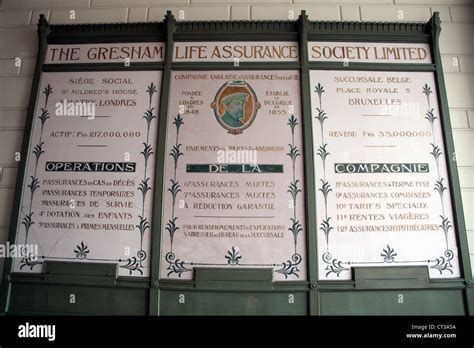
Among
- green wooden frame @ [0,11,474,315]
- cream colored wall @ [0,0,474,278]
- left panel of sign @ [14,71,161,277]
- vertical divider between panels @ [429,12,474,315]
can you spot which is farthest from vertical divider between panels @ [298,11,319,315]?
left panel of sign @ [14,71,161,277]

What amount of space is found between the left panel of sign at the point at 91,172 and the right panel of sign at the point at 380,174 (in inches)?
50.7

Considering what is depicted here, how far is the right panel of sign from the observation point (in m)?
2.74

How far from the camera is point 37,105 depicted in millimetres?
3119

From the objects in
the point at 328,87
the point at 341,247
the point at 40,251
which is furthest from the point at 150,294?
the point at 328,87

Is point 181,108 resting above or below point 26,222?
above

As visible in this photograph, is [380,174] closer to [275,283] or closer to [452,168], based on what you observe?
[452,168]

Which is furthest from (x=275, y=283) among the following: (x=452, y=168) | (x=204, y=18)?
(x=204, y=18)

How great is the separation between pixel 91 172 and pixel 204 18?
1.57 metres

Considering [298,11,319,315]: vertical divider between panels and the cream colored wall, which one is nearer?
[298,11,319,315]: vertical divider between panels

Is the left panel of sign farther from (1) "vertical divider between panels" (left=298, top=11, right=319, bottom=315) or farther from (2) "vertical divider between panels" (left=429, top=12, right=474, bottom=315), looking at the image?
(2) "vertical divider between panels" (left=429, top=12, right=474, bottom=315)

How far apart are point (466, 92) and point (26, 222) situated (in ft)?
11.5

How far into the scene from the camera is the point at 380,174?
2.87 meters

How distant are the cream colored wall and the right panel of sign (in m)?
0.28
